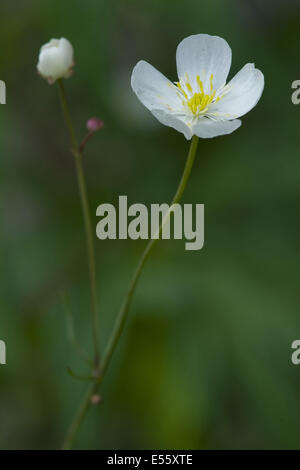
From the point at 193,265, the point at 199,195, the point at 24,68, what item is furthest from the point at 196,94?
the point at 24,68

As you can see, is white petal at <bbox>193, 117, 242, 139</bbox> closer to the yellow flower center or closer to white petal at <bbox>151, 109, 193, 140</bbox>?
white petal at <bbox>151, 109, 193, 140</bbox>

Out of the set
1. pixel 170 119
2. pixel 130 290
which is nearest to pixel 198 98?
pixel 170 119

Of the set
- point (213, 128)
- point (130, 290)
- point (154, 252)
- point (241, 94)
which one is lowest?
point (130, 290)

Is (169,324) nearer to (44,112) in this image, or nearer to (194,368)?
(194,368)

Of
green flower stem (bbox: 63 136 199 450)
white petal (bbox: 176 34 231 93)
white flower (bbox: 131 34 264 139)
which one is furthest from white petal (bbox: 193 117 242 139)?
white petal (bbox: 176 34 231 93)

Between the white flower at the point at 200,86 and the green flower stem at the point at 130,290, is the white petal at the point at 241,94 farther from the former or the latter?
the green flower stem at the point at 130,290

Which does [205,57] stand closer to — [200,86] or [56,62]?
[200,86]

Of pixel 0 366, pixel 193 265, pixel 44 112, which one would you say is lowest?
pixel 0 366
